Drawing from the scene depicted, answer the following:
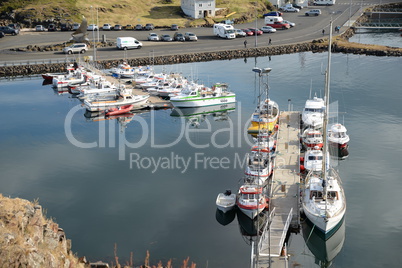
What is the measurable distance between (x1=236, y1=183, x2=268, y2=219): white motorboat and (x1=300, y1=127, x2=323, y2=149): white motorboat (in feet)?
38.0

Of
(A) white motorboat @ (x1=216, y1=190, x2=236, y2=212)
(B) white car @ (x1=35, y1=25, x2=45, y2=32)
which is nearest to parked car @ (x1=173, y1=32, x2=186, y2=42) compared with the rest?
(B) white car @ (x1=35, y1=25, x2=45, y2=32)

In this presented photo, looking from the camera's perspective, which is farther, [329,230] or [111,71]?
[111,71]

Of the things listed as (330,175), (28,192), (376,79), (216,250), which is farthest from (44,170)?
(376,79)

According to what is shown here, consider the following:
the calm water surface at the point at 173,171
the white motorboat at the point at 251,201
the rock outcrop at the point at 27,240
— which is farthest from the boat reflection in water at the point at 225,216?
the rock outcrop at the point at 27,240

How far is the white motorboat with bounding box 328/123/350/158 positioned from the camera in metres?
46.8

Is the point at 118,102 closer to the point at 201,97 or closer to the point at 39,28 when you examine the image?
the point at 201,97

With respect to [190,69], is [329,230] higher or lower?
lower

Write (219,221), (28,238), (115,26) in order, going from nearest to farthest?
(28,238) < (219,221) < (115,26)

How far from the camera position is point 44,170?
145ft

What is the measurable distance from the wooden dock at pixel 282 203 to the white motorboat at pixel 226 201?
102 inches

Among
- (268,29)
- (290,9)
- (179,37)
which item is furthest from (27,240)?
(290,9)

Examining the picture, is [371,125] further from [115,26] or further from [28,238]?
[115,26]

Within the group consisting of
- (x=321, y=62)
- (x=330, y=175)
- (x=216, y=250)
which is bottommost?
(x=216, y=250)

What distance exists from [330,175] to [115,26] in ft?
228
